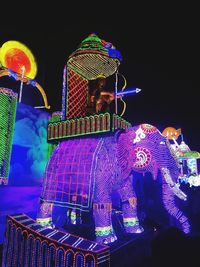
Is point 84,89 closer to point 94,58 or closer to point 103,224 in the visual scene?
point 94,58

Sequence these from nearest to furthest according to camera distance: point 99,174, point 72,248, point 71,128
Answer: point 72,248 < point 99,174 < point 71,128

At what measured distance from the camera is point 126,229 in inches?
175

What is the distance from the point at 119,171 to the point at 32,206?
2.88 metres

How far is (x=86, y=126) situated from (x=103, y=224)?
1.76 meters

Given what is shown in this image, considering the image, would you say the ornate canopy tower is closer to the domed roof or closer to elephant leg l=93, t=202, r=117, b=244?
the domed roof

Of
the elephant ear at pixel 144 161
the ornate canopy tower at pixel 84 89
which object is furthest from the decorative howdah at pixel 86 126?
the elephant ear at pixel 144 161

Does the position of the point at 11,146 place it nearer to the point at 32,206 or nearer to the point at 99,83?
the point at 32,206

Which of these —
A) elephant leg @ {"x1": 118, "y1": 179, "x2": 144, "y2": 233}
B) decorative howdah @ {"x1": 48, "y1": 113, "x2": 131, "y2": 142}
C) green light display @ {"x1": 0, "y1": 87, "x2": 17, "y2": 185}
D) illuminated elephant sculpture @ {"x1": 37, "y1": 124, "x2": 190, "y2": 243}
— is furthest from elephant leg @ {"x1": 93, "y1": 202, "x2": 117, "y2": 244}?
green light display @ {"x1": 0, "y1": 87, "x2": 17, "y2": 185}

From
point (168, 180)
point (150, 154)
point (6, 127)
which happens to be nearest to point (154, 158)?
point (150, 154)

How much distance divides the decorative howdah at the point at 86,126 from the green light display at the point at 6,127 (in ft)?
3.84

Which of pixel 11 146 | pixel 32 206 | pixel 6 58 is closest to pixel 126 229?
pixel 32 206

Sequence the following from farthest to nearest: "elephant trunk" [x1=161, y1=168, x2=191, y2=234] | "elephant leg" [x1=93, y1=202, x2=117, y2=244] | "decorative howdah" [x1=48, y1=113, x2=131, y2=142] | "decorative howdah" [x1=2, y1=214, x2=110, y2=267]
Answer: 1. "decorative howdah" [x1=48, y1=113, x2=131, y2=142]
2. "elephant trunk" [x1=161, y1=168, x2=191, y2=234]
3. "elephant leg" [x1=93, y1=202, x2=117, y2=244]
4. "decorative howdah" [x1=2, y1=214, x2=110, y2=267]

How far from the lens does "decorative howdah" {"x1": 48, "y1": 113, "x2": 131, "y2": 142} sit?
434 centimetres

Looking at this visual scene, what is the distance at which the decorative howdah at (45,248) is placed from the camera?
8.75 feet
